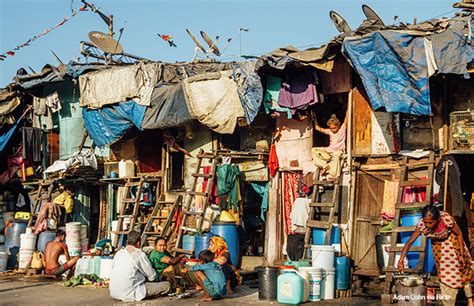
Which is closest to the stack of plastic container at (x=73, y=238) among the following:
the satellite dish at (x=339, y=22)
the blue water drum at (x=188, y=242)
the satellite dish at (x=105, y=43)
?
the blue water drum at (x=188, y=242)

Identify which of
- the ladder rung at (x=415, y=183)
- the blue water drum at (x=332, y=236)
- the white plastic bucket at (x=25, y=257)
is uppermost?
the ladder rung at (x=415, y=183)

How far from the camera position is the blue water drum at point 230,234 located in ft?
46.4

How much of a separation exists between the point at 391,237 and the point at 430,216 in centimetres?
306

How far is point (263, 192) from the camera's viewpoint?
15.6 m

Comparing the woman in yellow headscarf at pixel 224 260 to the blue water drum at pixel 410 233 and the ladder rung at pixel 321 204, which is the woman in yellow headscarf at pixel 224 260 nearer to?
the ladder rung at pixel 321 204

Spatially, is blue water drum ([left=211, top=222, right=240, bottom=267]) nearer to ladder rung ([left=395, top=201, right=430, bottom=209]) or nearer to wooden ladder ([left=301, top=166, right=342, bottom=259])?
wooden ladder ([left=301, top=166, right=342, bottom=259])

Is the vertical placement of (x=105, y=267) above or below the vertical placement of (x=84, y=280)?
above

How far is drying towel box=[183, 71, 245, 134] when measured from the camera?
14703 mm

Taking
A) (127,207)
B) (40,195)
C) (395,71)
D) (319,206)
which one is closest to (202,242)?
(319,206)

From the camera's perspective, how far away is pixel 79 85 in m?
18.1

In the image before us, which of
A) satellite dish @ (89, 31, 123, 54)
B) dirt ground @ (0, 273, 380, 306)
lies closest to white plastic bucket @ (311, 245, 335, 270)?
dirt ground @ (0, 273, 380, 306)

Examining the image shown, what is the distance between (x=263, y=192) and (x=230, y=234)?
180 cm

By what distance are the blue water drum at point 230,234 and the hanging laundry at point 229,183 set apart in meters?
0.97

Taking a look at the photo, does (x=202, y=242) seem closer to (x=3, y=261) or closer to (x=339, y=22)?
(x=339, y=22)
